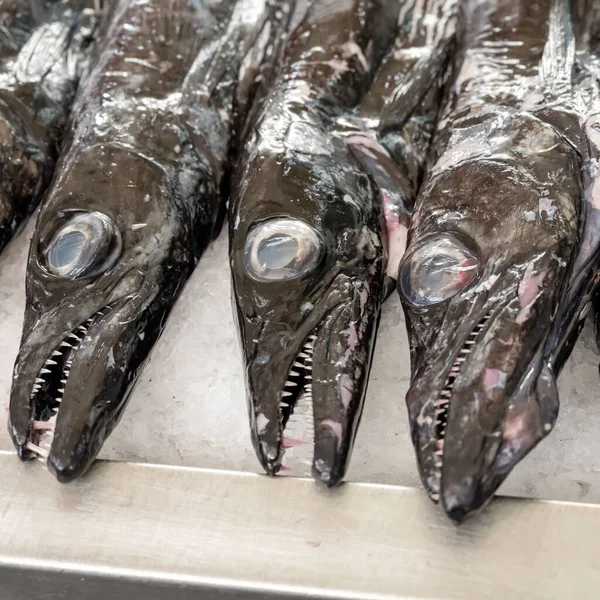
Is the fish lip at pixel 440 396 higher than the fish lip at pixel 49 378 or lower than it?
higher

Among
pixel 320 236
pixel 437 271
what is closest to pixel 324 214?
pixel 320 236

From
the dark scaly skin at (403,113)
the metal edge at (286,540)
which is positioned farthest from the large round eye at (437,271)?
the metal edge at (286,540)

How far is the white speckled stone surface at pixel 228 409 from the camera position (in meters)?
1.55

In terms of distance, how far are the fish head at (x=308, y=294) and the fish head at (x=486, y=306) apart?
0.14 metres

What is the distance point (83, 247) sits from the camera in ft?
5.42

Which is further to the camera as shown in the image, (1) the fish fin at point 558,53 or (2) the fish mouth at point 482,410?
(1) the fish fin at point 558,53

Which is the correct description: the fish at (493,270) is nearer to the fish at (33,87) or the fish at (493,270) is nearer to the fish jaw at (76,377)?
the fish jaw at (76,377)

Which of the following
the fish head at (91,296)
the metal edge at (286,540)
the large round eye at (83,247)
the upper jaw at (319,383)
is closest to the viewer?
the metal edge at (286,540)

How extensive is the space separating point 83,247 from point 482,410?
3.42ft

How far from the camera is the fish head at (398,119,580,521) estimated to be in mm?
1247

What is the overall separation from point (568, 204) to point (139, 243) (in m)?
1.05

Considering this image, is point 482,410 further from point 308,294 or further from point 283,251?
point 283,251

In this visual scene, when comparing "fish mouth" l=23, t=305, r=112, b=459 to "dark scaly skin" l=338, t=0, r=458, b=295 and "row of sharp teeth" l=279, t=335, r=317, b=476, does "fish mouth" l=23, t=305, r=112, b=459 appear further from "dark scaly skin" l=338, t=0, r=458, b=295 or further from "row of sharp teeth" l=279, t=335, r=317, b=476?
"dark scaly skin" l=338, t=0, r=458, b=295

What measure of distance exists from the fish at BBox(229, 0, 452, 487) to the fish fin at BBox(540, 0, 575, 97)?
32 cm
